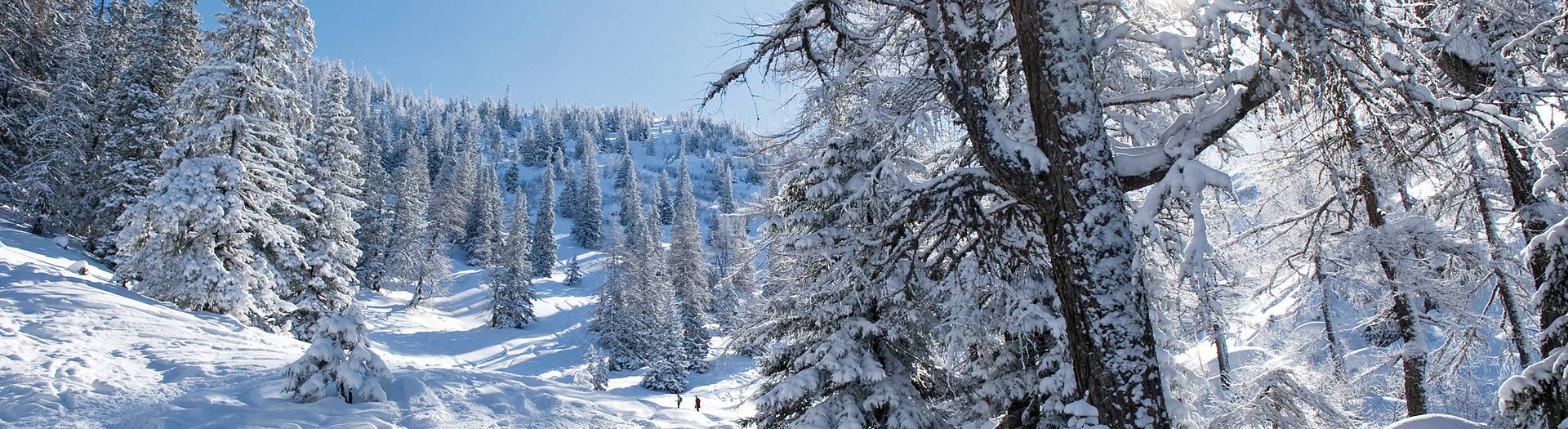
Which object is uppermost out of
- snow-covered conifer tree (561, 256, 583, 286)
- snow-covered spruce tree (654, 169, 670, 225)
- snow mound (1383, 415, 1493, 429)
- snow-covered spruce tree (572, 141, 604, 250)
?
snow-covered spruce tree (654, 169, 670, 225)

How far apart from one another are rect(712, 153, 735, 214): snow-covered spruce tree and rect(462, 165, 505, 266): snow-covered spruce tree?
130 feet

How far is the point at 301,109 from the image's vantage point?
19.6 meters

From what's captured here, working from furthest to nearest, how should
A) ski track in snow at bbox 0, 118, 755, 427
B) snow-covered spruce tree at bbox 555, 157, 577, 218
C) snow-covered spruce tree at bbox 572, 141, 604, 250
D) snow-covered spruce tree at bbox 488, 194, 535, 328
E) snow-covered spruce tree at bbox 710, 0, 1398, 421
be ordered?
1. snow-covered spruce tree at bbox 555, 157, 577, 218
2. snow-covered spruce tree at bbox 572, 141, 604, 250
3. snow-covered spruce tree at bbox 488, 194, 535, 328
4. ski track in snow at bbox 0, 118, 755, 427
5. snow-covered spruce tree at bbox 710, 0, 1398, 421

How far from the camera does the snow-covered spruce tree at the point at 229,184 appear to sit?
53.9ft

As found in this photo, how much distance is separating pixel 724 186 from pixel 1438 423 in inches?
4694

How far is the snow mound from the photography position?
6090 mm

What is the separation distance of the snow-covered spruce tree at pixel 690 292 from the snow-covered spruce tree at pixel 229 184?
25.0 meters

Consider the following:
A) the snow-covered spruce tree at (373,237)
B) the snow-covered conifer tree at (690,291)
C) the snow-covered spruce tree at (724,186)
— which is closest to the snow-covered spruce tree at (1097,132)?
the snow-covered conifer tree at (690,291)

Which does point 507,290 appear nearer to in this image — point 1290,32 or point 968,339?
point 968,339

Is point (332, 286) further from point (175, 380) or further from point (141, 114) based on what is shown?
point (175, 380)

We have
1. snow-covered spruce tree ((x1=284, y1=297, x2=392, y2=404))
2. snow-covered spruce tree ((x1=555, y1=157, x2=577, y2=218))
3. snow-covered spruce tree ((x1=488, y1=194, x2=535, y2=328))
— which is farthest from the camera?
snow-covered spruce tree ((x1=555, y1=157, x2=577, y2=218))

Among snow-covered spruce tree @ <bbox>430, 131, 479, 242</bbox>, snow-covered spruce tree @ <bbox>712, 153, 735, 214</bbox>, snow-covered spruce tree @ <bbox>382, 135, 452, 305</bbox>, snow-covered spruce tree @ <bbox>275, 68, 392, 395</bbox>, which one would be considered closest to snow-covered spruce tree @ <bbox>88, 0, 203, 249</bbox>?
snow-covered spruce tree @ <bbox>275, 68, 392, 395</bbox>

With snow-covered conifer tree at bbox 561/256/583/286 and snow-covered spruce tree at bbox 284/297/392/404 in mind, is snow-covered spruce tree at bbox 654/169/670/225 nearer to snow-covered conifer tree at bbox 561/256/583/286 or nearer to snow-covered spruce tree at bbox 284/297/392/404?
snow-covered conifer tree at bbox 561/256/583/286

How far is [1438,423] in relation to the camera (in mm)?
6164
